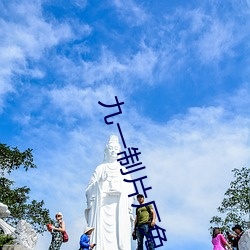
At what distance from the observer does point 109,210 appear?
50.8 feet

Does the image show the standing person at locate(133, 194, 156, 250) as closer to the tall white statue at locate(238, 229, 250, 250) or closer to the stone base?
the tall white statue at locate(238, 229, 250, 250)

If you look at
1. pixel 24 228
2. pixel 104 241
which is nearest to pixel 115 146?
pixel 104 241

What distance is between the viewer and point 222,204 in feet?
59.2

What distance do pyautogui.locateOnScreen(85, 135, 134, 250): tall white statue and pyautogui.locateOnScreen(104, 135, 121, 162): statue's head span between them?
1.68 ft

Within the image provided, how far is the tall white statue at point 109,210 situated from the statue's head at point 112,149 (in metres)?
0.51

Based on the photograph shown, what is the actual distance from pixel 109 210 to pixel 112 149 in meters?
2.30

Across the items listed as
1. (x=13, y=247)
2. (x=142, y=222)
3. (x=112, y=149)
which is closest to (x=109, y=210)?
(x=112, y=149)

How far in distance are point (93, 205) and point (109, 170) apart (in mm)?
1352

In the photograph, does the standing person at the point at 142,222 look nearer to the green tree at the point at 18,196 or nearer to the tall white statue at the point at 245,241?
the tall white statue at the point at 245,241

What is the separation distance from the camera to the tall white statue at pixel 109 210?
15016 millimetres

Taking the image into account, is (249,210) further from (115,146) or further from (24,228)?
(24,228)

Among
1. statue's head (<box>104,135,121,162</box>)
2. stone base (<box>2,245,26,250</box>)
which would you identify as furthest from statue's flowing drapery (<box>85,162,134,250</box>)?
stone base (<box>2,245,26,250</box>)

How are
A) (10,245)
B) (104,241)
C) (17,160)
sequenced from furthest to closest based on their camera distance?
(17,160), (104,241), (10,245)

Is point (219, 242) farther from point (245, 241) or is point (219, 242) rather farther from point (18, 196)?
point (18, 196)
